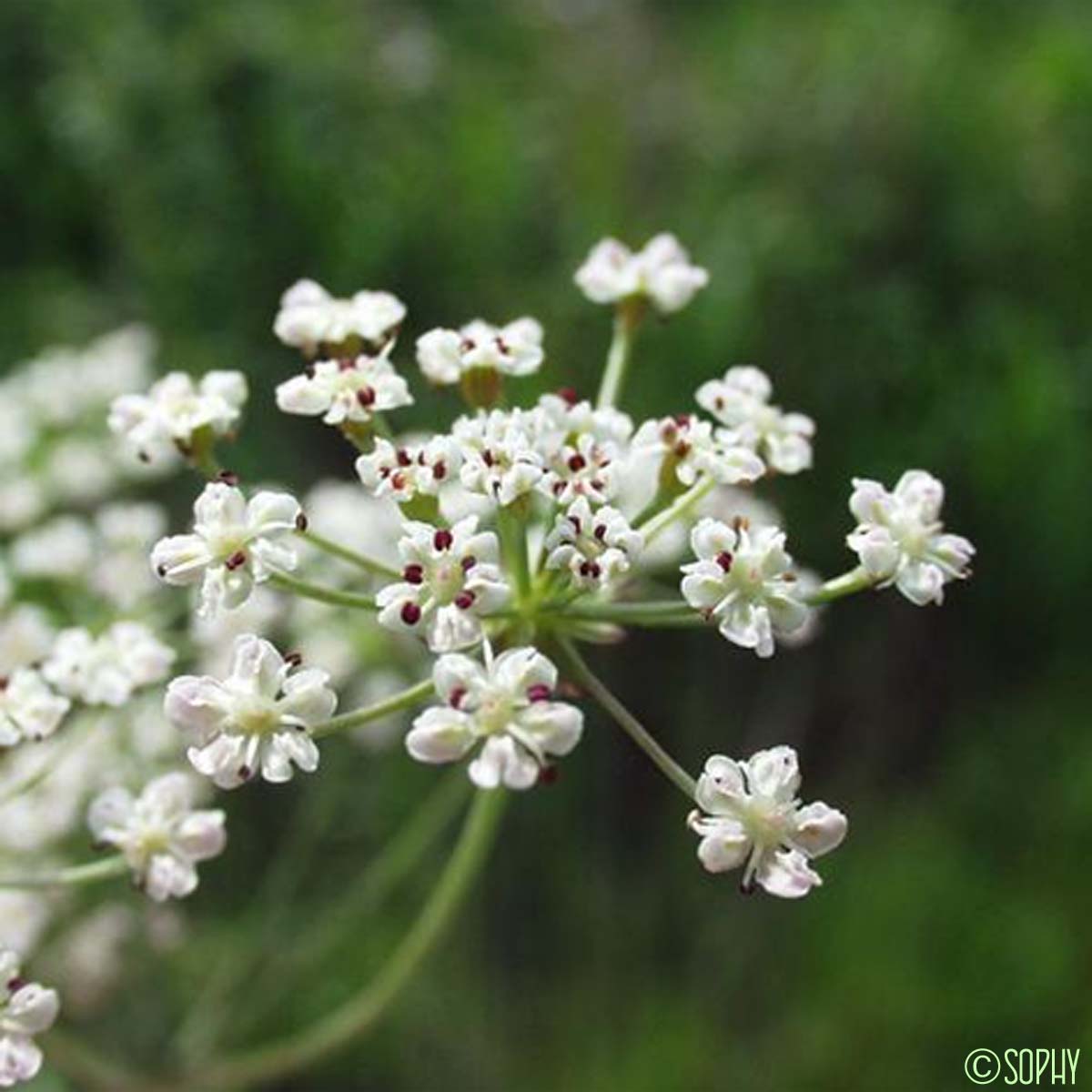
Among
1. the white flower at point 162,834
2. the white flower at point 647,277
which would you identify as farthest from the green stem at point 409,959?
the white flower at point 647,277

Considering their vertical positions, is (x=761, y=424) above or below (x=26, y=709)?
above

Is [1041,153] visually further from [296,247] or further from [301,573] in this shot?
[301,573]

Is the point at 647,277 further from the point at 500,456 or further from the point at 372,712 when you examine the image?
the point at 372,712

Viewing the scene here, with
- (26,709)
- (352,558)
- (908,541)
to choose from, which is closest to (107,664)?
(26,709)

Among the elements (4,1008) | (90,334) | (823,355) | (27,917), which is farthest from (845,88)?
(4,1008)

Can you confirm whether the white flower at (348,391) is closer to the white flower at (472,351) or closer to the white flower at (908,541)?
the white flower at (472,351)
